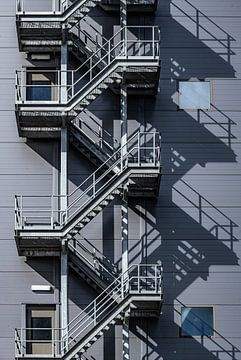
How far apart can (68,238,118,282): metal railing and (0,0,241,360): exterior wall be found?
0.34 metres

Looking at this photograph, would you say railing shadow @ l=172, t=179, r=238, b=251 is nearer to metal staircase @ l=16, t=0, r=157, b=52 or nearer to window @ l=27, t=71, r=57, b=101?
window @ l=27, t=71, r=57, b=101

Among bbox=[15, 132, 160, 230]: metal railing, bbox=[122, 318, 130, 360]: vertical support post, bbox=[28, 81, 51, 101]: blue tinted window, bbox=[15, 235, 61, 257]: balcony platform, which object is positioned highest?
bbox=[28, 81, 51, 101]: blue tinted window

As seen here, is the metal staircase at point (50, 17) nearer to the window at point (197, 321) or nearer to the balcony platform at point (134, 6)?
the balcony platform at point (134, 6)

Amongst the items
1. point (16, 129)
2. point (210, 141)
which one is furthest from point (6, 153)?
point (210, 141)

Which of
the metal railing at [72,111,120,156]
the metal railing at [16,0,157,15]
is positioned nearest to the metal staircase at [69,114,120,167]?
the metal railing at [72,111,120,156]

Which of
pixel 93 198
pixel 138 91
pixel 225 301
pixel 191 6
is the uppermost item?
pixel 191 6

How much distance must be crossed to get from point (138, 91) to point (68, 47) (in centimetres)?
265

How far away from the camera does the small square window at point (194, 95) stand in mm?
37750

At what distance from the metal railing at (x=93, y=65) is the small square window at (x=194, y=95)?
1472 millimetres

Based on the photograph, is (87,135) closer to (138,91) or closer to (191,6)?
(138,91)

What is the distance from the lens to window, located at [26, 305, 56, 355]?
35906mm

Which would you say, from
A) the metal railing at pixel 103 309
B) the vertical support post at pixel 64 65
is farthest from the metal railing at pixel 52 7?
the metal railing at pixel 103 309

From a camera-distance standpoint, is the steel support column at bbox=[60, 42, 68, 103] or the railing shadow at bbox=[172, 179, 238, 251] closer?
the railing shadow at bbox=[172, 179, 238, 251]

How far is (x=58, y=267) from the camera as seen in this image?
36.5m
